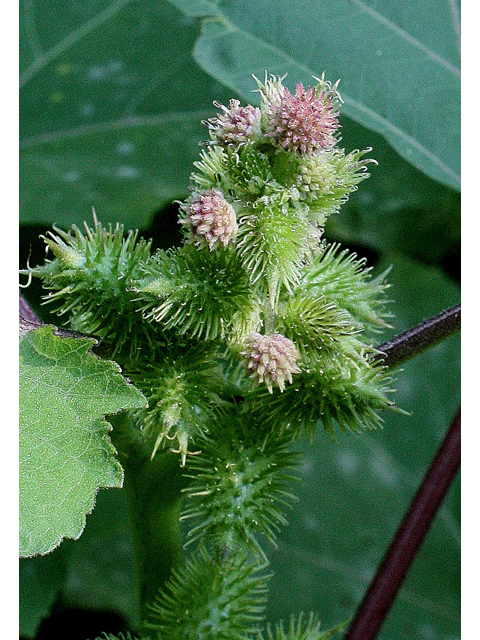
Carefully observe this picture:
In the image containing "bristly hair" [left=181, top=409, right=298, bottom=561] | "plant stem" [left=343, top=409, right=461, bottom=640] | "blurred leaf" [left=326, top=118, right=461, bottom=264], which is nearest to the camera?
"bristly hair" [left=181, top=409, right=298, bottom=561]

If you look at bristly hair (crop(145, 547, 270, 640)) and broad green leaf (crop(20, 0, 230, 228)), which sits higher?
broad green leaf (crop(20, 0, 230, 228))

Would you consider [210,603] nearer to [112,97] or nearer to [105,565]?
[105,565]

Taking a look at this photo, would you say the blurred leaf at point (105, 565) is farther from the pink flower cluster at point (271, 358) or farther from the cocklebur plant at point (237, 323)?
the pink flower cluster at point (271, 358)

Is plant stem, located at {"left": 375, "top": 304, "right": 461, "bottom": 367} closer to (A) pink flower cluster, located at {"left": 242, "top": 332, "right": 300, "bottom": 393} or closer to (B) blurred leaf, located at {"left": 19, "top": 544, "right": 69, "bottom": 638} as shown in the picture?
Answer: (A) pink flower cluster, located at {"left": 242, "top": 332, "right": 300, "bottom": 393}

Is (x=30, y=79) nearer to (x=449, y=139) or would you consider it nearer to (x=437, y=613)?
(x=449, y=139)

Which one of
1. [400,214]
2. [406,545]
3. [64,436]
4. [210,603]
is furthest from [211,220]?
[400,214]

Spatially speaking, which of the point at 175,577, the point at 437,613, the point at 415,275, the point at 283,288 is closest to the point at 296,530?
the point at 437,613

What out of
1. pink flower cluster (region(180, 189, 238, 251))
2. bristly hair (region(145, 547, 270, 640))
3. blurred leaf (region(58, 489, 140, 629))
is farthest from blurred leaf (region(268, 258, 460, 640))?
pink flower cluster (region(180, 189, 238, 251))
